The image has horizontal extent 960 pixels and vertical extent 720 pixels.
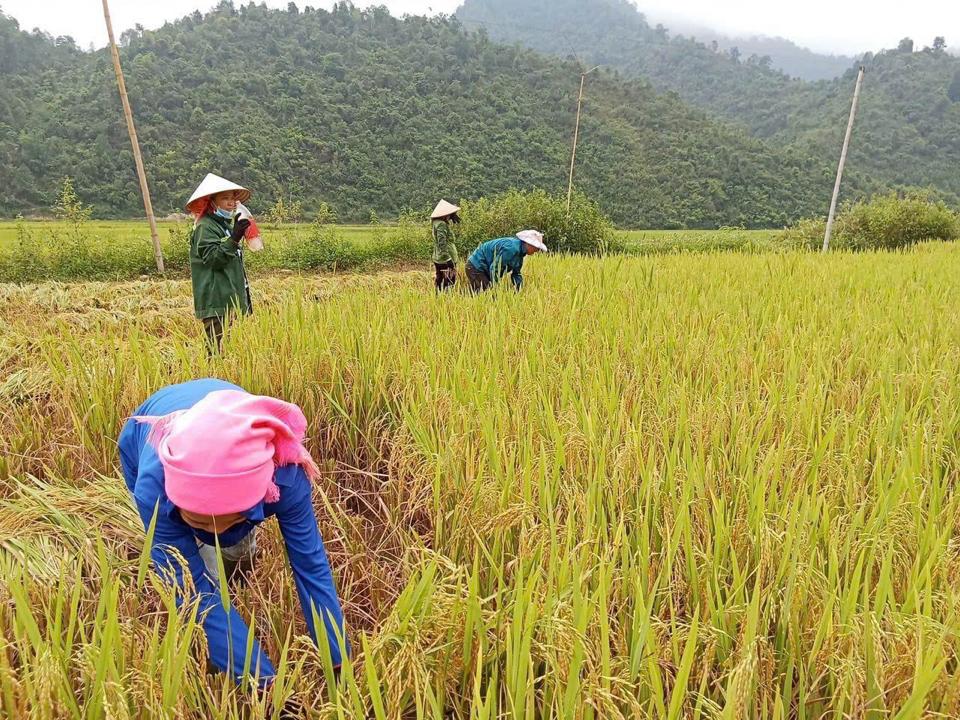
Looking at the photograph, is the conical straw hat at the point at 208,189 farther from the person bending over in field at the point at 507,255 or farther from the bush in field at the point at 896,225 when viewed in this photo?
the bush in field at the point at 896,225

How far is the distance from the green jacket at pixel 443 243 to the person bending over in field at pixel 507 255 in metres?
0.71

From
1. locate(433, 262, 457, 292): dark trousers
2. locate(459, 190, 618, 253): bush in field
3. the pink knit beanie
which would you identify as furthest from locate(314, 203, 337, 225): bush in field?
the pink knit beanie

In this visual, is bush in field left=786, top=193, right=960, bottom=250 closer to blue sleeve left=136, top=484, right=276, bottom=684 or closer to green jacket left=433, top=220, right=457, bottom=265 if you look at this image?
green jacket left=433, top=220, right=457, bottom=265

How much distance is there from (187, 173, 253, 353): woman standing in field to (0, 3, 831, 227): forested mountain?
24.7m

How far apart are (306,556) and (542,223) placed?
11424 millimetres

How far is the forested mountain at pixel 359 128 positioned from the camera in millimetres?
25781

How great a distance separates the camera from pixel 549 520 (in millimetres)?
1192

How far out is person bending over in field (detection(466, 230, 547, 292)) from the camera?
176 inches

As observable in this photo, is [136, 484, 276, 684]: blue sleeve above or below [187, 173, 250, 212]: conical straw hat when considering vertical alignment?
below

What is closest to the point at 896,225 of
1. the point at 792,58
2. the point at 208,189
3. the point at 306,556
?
the point at 208,189

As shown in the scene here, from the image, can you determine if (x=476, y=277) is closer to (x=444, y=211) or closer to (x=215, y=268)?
(x=444, y=211)

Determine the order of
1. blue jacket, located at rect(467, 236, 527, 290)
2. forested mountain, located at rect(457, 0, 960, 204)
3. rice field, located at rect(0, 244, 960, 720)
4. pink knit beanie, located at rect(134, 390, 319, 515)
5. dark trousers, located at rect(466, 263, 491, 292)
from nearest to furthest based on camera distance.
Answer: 1. rice field, located at rect(0, 244, 960, 720)
2. pink knit beanie, located at rect(134, 390, 319, 515)
3. blue jacket, located at rect(467, 236, 527, 290)
4. dark trousers, located at rect(466, 263, 491, 292)
5. forested mountain, located at rect(457, 0, 960, 204)

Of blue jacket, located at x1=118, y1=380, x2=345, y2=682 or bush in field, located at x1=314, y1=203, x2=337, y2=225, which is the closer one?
blue jacket, located at x1=118, y1=380, x2=345, y2=682

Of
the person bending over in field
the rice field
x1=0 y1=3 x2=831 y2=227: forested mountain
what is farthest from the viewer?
x1=0 y1=3 x2=831 y2=227: forested mountain
